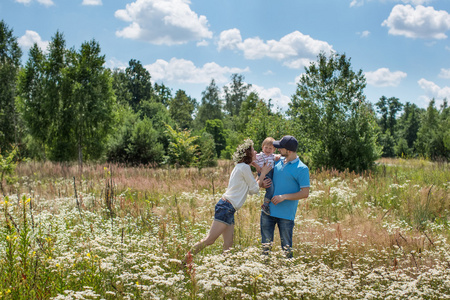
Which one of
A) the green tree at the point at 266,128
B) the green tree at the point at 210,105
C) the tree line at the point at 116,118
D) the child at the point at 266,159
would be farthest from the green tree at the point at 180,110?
the child at the point at 266,159

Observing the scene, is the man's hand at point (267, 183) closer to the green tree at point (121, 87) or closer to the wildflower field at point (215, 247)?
the wildflower field at point (215, 247)

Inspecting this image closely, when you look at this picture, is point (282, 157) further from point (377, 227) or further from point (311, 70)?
point (311, 70)

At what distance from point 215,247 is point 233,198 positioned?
1.21 meters

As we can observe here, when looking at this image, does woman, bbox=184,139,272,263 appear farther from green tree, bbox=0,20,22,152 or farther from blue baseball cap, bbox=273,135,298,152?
green tree, bbox=0,20,22,152

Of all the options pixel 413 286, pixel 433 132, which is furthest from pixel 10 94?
pixel 433 132

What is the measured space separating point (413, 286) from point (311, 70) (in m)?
14.8

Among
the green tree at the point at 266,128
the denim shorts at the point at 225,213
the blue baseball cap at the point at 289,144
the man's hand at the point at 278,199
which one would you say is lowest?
the denim shorts at the point at 225,213

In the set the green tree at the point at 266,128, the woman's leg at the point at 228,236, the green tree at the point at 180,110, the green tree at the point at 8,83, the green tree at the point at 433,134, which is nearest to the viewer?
the woman's leg at the point at 228,236

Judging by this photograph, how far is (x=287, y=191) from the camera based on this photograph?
4.07 meters

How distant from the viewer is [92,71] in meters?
19.8

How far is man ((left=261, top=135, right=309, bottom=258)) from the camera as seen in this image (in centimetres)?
396

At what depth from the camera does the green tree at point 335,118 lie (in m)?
14.7

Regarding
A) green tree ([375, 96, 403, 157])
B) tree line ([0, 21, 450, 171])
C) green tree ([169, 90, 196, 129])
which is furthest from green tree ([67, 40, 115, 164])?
green tree ([375, 96, 403, 157])

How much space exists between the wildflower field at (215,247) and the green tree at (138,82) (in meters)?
40.4
